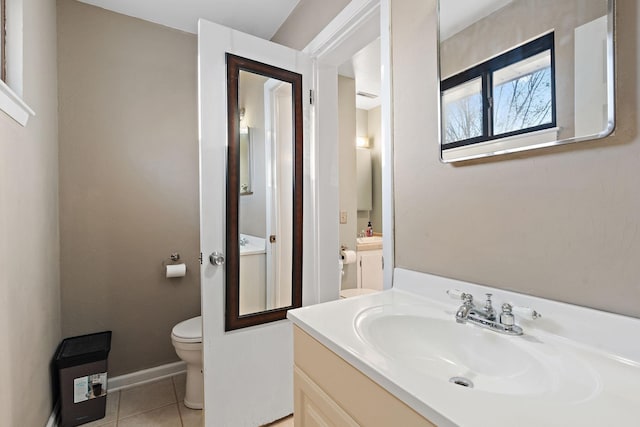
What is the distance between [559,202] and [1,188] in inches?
70.2

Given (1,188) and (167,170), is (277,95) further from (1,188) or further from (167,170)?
(1,188)

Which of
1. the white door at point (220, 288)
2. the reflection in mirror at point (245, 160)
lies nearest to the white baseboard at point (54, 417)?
the white door at point (220, 288)

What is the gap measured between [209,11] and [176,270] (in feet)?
5.87

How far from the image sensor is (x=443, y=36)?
104 cm

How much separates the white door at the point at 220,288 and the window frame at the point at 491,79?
1071 millimetres

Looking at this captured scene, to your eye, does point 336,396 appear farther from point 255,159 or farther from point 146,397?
point 146,397

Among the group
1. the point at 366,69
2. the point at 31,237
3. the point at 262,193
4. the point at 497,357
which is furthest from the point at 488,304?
the point at 366,69

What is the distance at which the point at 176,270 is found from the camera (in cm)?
217

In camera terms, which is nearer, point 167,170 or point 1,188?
point 1,188

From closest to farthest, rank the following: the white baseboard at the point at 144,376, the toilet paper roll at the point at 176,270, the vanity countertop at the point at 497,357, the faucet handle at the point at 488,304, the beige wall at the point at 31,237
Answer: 1. the vanity countertop at the point at 497,357
2. the faucet handle at the point at 488,304
3. the beige wall at the point at 31,237
4. the white baseboard at the point at 144,376
5. the toilet paper roll at the point at 176,270

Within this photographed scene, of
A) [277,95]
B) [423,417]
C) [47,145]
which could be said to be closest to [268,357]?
[423,417]

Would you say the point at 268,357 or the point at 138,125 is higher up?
the point at 138,125

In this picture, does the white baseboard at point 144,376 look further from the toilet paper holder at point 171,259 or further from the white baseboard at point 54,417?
the toilet paper holder at point 171,259

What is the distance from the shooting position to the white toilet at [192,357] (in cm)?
182
